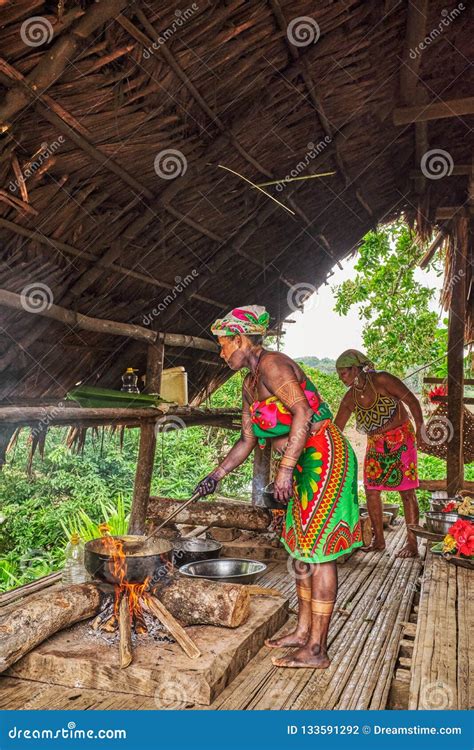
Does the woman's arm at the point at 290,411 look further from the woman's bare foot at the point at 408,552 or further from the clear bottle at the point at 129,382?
the clear bottle at the point at 129,382

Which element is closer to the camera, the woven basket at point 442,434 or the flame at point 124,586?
the flame at point 124,586

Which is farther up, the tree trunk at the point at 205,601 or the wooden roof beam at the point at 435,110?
the wooden roof beam at the point at 435,110

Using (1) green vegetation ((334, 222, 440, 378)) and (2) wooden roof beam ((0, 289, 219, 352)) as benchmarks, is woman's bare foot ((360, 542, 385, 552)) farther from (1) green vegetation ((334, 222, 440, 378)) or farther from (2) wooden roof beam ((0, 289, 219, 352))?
(1) green vegetation ((334, 222, 440, 378))

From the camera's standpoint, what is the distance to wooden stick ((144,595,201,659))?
95.2 inches

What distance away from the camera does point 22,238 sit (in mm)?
3549

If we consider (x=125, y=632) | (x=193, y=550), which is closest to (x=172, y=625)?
(x=125, y=632)

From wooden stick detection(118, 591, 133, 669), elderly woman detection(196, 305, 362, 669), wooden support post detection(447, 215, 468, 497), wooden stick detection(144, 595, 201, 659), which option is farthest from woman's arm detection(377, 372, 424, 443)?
wooden stick detection(118, 591, 133, 669)

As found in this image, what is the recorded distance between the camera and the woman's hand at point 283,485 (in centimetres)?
242

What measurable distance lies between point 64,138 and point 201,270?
85.3 inches

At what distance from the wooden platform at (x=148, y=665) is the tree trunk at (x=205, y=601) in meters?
0.06

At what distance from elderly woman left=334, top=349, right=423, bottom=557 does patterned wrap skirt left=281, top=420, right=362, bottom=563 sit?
2003 mm

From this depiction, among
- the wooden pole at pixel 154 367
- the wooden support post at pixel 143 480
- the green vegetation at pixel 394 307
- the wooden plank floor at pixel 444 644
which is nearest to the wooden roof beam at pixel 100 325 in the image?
the wooden pole at pixel 154 367

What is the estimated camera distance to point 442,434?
6.04 meters
